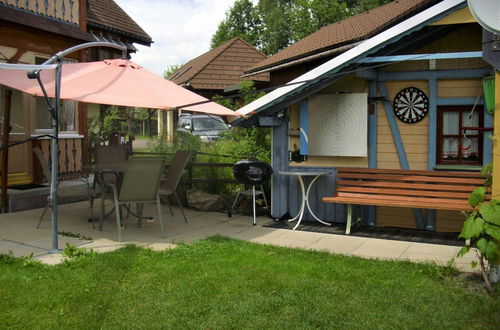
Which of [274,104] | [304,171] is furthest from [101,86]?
[304,171]

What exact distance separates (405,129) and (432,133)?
1.29 ft

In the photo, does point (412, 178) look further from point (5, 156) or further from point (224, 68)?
point (224, 68)

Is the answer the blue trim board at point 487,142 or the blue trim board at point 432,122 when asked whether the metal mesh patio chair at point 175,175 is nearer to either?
the blue trim board at point 432,122

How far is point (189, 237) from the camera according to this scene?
280 inches

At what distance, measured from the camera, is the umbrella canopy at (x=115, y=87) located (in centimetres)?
684

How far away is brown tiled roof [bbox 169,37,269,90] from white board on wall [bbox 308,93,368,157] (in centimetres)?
1393

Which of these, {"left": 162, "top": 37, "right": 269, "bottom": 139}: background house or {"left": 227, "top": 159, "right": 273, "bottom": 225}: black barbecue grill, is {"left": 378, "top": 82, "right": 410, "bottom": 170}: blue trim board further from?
{"left": 162, "top": 37, "right": 269, "bottom": 139}: background house

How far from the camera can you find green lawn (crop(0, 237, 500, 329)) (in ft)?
13.5

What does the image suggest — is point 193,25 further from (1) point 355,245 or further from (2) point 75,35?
(1) point 355,245

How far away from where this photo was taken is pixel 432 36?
25.3ft


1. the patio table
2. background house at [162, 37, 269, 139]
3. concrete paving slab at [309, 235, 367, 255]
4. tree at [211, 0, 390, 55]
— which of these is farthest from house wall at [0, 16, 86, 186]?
tree at [211, 0, 390, 55]

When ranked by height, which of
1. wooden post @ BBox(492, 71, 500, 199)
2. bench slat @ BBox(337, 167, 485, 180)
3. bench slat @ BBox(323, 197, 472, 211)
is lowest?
bench slat @ BBox(323, 197, 472, 211)

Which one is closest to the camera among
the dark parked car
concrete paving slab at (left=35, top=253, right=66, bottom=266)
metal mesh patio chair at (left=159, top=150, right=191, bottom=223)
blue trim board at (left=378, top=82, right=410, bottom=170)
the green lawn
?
the green lawn

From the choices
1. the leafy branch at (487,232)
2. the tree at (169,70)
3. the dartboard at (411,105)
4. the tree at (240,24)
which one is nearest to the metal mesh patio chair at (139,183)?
the dartboard at (411,105)
